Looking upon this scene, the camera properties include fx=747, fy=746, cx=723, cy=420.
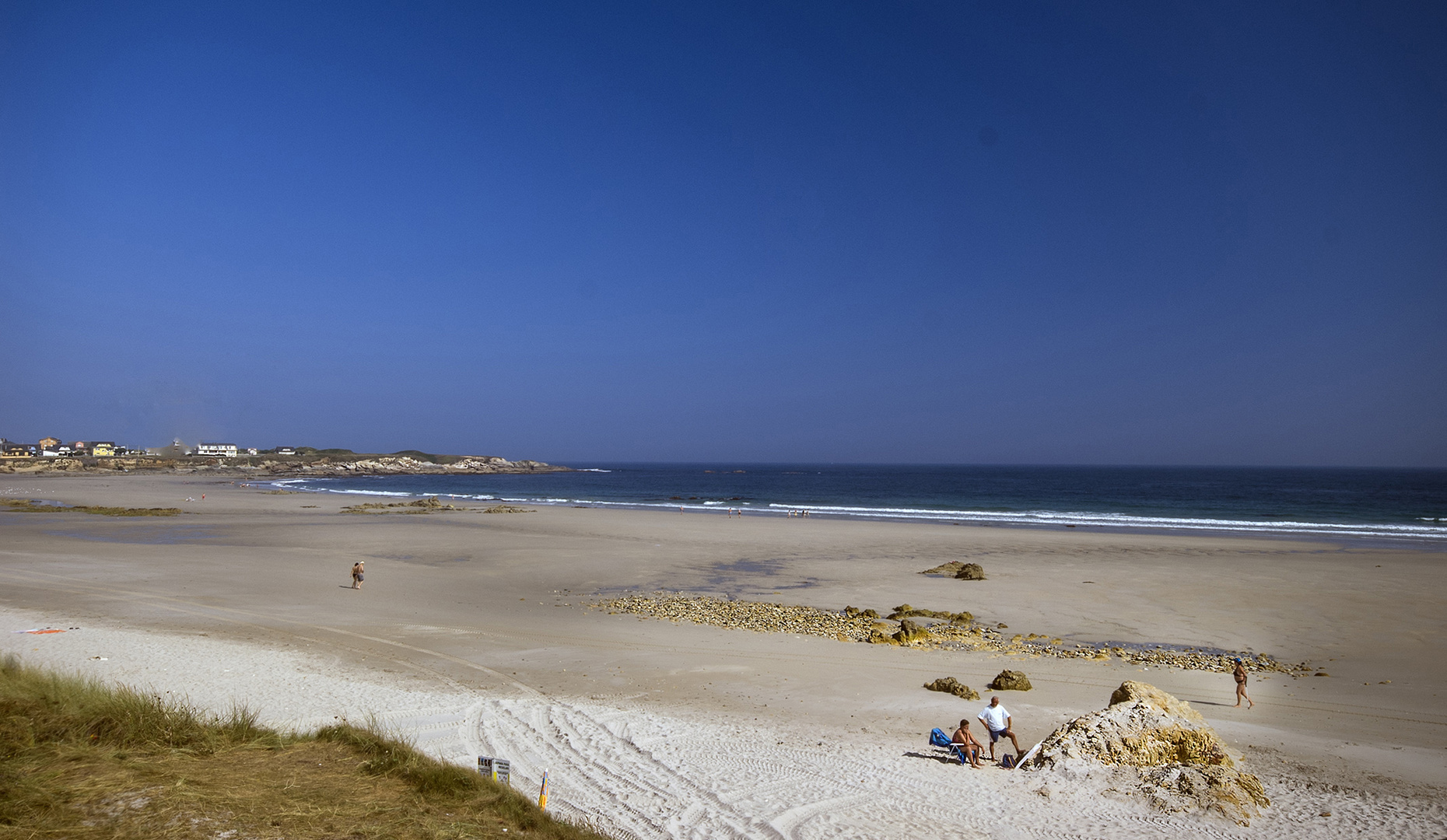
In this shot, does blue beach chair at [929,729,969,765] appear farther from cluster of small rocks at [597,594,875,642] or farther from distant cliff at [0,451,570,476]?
distant cliff at [0,451,570,476]

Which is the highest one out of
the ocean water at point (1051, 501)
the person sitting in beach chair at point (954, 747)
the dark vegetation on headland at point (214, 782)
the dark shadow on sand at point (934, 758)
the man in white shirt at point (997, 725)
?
the dark vegetation on headland at point (214, 782)

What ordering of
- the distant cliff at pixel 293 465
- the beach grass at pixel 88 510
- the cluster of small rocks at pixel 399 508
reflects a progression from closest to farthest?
the beach grass at pixel 88 510
the cluster of small rocks at pixel 399 508
the distant cliff at pixel 293 465

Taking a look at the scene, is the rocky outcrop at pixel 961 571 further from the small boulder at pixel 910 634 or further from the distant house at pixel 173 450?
the distant house at pixel 173 450

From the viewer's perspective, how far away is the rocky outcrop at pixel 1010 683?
11.9m

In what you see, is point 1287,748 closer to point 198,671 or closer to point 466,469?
point 198,671

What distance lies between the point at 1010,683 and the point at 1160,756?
3.57 metres

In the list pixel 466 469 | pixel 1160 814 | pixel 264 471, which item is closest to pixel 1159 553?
pixel 1160 814

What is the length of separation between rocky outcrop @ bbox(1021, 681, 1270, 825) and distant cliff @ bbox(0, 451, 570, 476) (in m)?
122

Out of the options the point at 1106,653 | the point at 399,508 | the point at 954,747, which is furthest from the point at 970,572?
the point at 399,508

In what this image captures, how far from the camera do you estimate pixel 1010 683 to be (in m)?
11.9

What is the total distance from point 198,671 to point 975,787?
11587 mm

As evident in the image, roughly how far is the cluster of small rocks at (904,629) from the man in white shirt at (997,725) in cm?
556

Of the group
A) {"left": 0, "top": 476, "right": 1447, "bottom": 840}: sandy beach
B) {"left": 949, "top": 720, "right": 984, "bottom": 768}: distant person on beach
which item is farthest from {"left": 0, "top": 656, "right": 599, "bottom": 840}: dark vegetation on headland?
{"left": 949, "top": 720, "right": 984, "bottom": 768}: distant person on beach

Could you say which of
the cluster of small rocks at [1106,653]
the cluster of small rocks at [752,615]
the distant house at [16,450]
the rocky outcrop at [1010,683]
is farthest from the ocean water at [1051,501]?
the distant house at [16,450]
